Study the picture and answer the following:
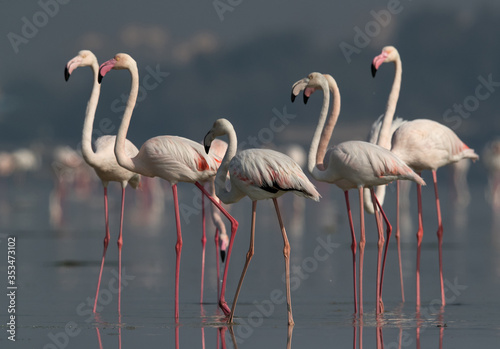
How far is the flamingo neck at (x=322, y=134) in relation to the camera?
672cm

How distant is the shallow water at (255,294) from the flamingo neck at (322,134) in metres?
0.98

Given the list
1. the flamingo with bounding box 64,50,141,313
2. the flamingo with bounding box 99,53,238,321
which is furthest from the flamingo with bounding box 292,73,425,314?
the flamingo with bounding box 64,50,141,313

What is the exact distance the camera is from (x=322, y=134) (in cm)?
696

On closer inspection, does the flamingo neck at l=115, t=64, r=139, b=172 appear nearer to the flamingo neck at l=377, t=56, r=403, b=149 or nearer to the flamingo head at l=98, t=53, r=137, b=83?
the flamingo head at l=98, t=53, r=137, b=83

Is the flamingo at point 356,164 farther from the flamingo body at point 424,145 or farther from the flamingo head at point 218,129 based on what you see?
the flamingo body at point 424,145

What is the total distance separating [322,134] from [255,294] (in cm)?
135

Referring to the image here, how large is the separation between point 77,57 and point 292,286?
8.21 ft

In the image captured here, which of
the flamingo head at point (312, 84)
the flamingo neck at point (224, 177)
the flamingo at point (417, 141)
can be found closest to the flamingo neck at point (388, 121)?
the flamingo at point (417, 141)

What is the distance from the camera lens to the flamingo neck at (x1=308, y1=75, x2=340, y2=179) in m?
6.72

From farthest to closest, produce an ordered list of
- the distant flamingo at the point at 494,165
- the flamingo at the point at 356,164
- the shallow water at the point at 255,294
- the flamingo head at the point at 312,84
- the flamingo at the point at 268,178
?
1. the distant flamingo at the point at 494,165
2. the flamingo head at the point at 312,84
3. the flamingo at the point at 356,164
4. the flamingo at the point at 268,178
5. the shallow water at the point at 255,294

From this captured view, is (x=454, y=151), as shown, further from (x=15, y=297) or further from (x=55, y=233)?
(x=55, y=233)

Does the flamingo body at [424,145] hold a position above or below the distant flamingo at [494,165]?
below

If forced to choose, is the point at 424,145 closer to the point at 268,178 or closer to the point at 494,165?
the point at 268,178

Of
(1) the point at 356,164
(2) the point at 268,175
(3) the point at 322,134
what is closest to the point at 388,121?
(3) the point at 322,134
